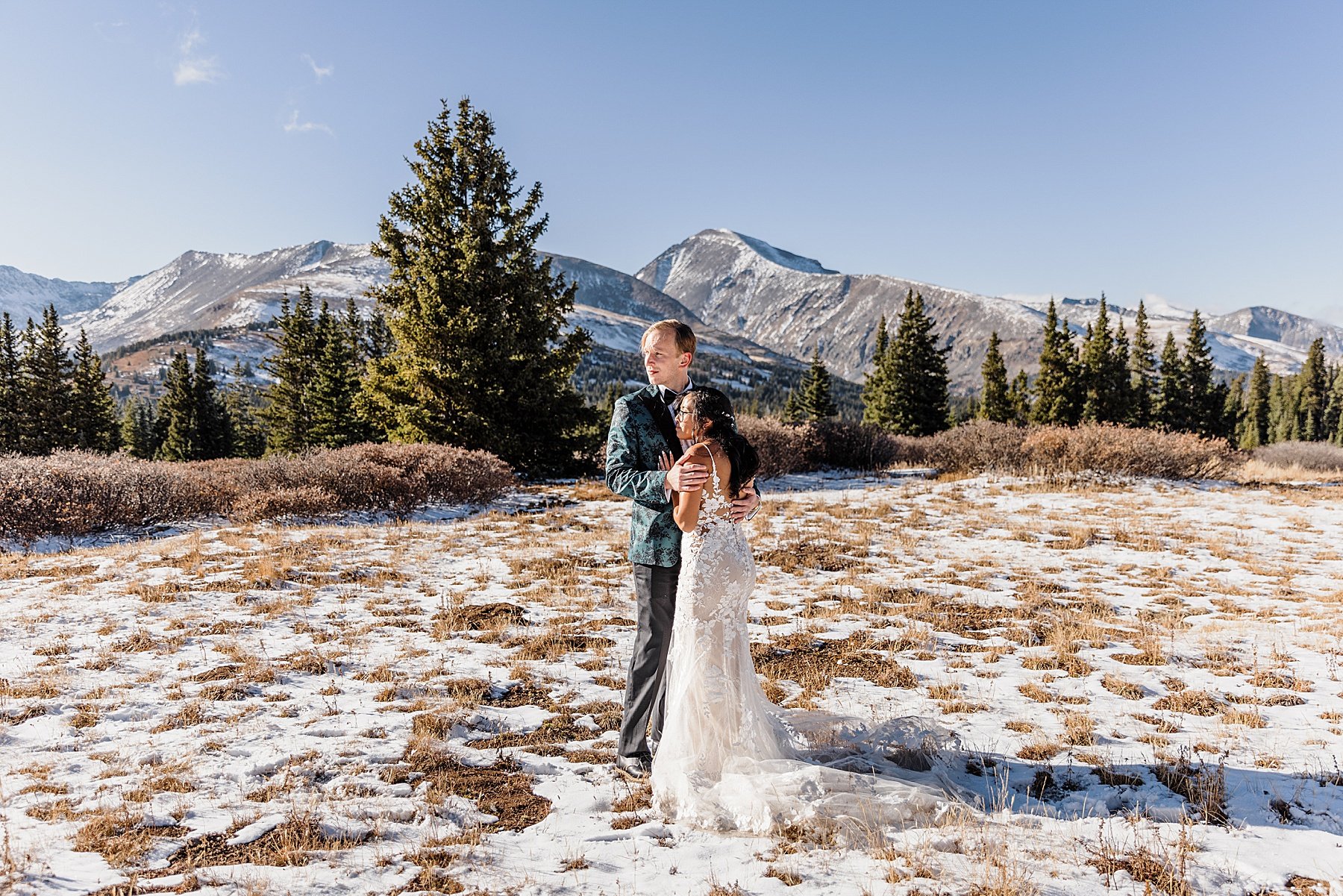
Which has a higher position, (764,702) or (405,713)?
(764,702)

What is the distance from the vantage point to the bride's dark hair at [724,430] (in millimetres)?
3914

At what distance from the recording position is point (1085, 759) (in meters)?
4.50

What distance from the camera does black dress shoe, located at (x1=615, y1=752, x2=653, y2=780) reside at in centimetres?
432

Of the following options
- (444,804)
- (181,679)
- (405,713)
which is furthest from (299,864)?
(181,679)

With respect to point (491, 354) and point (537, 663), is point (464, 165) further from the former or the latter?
point (537, 663)

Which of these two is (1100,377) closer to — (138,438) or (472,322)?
(472,322)

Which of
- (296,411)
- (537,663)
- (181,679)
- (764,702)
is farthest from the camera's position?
(296,411)

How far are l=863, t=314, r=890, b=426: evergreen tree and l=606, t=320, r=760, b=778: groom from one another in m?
45.4

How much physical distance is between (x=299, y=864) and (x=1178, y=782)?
201 inches

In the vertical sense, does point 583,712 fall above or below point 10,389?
below

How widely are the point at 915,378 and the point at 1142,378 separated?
23205 millimetres

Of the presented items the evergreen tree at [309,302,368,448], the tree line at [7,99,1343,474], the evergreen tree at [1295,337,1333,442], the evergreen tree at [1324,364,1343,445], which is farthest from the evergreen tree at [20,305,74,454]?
the evergreen tree at [1324,364,1343,445]

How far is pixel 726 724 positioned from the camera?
411 cm

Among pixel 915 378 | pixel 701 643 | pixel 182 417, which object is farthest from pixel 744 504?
pixel 182 417
